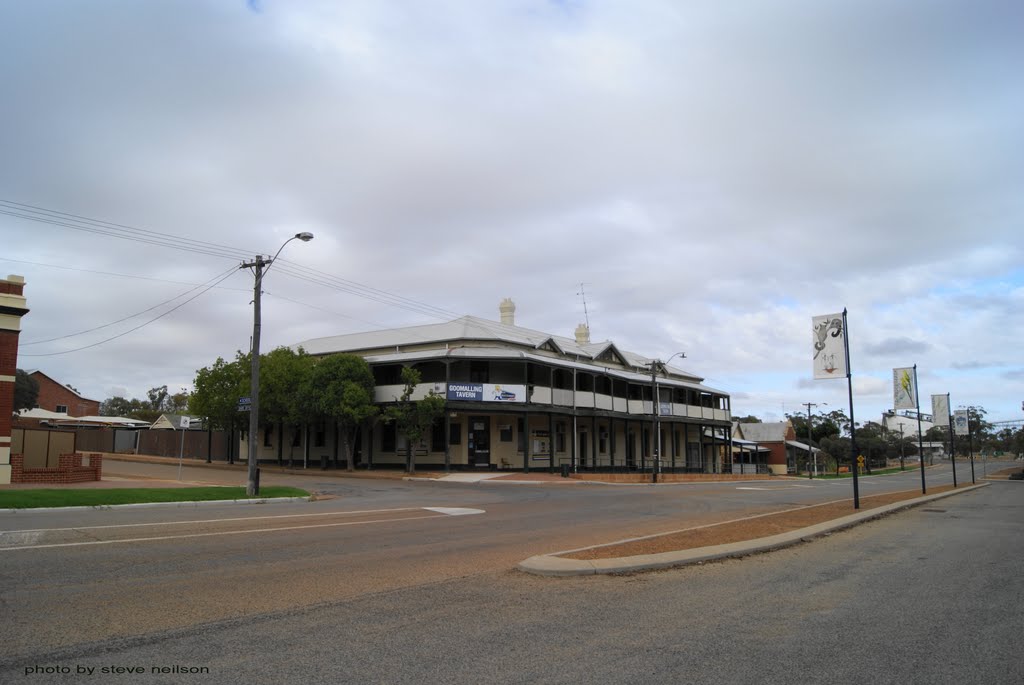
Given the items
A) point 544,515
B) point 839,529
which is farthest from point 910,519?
point 544,515

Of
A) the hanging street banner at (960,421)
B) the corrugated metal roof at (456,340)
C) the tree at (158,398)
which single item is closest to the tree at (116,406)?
the tree at (158,398)

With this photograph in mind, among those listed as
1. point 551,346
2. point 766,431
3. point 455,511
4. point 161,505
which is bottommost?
point 455,511

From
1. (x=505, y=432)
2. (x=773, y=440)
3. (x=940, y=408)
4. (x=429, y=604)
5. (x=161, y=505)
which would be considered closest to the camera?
(x=429, y=604)

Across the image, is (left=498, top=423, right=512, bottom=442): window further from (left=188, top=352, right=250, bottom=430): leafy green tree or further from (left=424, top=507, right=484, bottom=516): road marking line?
(left=424, top=507, right=484, bottom=516): road marking line

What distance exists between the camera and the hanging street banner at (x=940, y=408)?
3628cm

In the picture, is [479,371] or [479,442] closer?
[479,442]

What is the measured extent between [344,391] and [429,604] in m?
32.7

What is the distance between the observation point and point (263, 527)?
1380 centimetres

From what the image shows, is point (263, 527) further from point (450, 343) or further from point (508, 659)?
point (450, 343)

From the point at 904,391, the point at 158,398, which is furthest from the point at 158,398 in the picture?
the point at 904,391

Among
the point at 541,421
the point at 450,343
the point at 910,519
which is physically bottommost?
the point at 910,519

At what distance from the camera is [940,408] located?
36.7 meters

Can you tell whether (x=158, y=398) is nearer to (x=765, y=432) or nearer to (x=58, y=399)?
(x=58, y=399)

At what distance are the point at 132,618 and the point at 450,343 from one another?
120 feet
